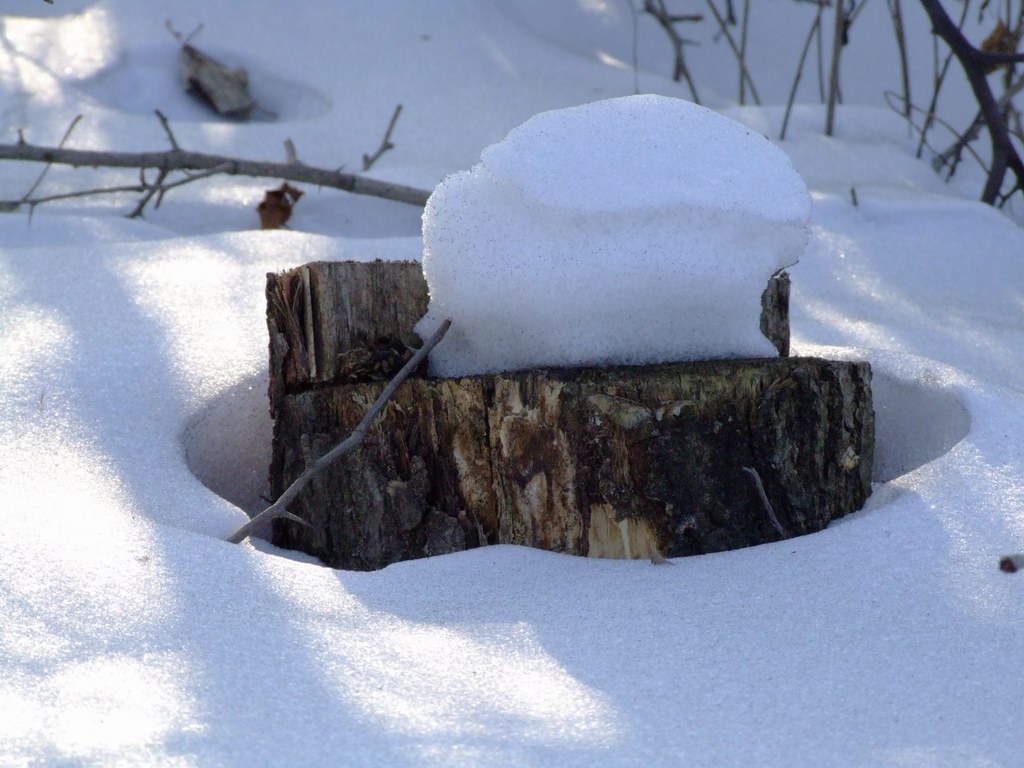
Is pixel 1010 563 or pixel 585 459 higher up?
pixel 1010 563

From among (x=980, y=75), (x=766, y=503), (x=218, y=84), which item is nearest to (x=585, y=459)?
(x=766, y=503)

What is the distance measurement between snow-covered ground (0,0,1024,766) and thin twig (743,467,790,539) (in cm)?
9

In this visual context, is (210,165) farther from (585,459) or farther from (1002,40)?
(1002,40)

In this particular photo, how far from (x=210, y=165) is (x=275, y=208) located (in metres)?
0.23

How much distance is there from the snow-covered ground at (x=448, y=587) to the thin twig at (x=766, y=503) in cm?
9

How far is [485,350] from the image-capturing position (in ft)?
5.13

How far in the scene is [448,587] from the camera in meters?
1.26

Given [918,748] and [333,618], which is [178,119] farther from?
[918,748]

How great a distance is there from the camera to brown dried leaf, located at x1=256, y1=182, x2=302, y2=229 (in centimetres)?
291

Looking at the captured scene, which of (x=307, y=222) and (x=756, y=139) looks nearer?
(x=756, y=139)

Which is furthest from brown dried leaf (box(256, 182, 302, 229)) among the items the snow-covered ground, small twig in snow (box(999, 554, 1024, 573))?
small twig in snow (box(999, 554, 1024, 573))

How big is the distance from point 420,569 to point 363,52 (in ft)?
9.60

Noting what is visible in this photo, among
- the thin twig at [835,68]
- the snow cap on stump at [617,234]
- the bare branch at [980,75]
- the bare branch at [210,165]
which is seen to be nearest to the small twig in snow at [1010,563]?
the snow cap on stump at [617,234]

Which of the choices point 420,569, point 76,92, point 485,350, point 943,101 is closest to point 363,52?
point 76,92
